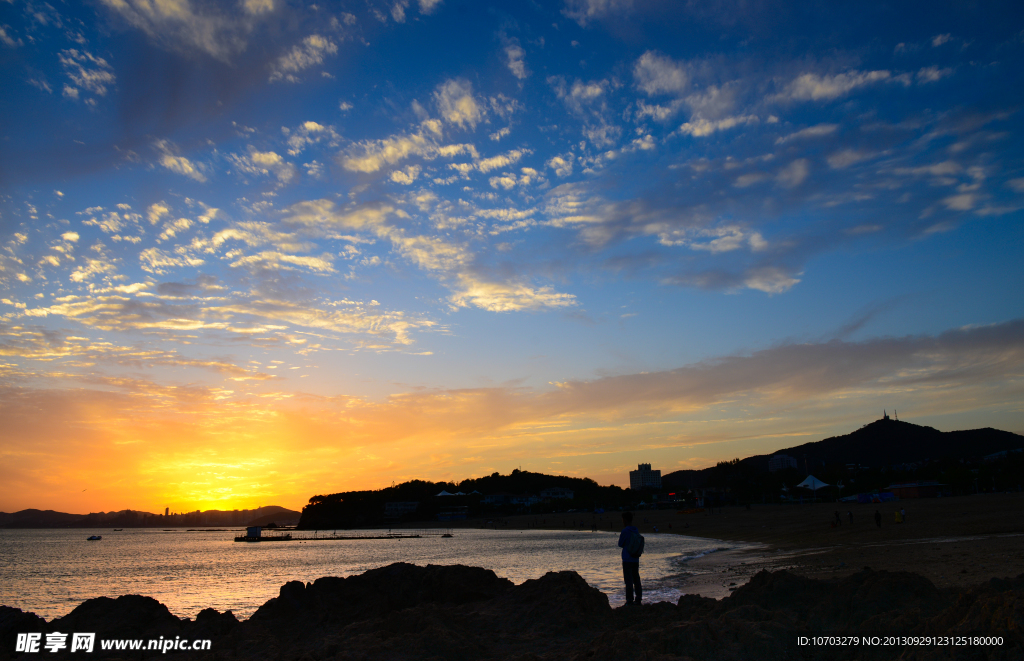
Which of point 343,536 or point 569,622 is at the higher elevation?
point 569,622

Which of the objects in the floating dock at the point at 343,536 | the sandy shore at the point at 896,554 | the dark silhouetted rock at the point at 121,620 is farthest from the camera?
the floating dock at the point at 343,536

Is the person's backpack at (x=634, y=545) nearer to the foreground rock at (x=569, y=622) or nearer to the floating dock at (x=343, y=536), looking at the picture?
the foreground rock at (x=569, y=622)

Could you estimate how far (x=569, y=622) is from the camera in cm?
1095

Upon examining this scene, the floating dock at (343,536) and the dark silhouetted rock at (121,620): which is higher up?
the dark silhouetted rock at (121,620)

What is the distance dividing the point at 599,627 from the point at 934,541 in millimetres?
22880

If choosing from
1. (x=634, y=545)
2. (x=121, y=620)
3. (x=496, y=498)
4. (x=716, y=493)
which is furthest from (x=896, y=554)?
(x=496, y=498)

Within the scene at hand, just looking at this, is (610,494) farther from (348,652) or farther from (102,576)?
(348,652)

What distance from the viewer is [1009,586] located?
8.75 m

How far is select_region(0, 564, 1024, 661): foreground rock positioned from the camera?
A: 7896 mm

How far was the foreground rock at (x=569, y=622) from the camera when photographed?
7896mm

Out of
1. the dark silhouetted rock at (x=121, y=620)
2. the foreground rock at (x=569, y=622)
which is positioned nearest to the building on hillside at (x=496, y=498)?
the foreground rock at (x=569, y=622)

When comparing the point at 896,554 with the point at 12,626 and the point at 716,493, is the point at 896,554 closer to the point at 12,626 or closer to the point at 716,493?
the point at 12,626

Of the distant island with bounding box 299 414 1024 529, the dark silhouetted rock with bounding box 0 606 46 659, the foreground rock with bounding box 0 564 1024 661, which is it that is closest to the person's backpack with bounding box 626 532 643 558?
the foreground rock with bounding box 0 564 1024 661

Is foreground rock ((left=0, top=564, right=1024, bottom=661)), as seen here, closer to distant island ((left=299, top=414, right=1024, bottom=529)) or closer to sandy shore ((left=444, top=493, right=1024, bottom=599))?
sandy shore ((left=444, top=493, right=1024, bottom=599))
